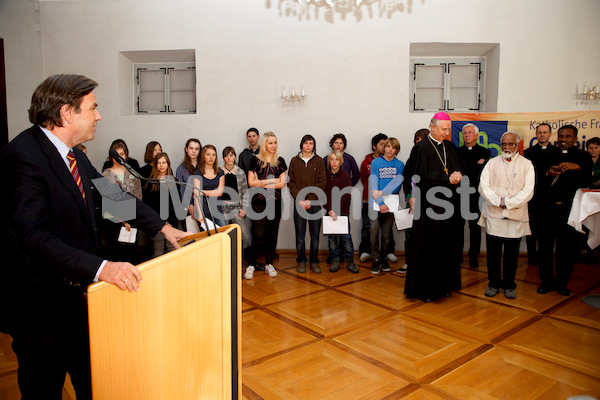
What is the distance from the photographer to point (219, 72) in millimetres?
6168

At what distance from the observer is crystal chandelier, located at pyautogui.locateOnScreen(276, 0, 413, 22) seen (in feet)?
19.4

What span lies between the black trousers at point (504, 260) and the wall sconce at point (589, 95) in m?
3.24

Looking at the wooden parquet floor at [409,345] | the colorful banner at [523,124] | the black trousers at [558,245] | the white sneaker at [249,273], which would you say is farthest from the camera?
the colorful banner at [523,124]

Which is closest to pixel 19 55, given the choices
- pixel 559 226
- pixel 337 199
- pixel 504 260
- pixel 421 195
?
pixel 337 199

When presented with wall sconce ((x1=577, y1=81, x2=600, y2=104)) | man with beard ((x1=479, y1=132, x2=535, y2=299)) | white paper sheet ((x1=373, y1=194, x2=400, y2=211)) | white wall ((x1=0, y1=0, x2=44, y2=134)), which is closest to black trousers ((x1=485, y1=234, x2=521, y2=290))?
man with beard ((x1=479, y1=132, x2=535, y2=299))

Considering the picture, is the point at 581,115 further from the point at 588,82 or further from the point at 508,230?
the point at 508,230

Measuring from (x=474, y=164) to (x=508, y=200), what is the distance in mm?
1474

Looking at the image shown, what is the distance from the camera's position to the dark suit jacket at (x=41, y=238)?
1.29 m

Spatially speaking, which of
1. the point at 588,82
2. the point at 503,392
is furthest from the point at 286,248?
the point at 588,82

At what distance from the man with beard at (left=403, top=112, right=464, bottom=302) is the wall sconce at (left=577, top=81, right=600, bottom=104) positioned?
326 cm

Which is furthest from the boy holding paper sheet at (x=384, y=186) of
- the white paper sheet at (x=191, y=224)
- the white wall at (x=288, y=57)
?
the white paper sheet at (x=191, y=224)

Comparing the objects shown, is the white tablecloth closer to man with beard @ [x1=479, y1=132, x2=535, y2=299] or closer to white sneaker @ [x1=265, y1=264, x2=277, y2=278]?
man with beard @ [x1=479, y1=132, x2=535, y2=299]

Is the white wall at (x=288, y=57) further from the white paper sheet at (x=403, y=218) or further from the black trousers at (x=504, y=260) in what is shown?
the black trousers at (x=504, y=260)

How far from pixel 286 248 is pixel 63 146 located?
498 centimetres
